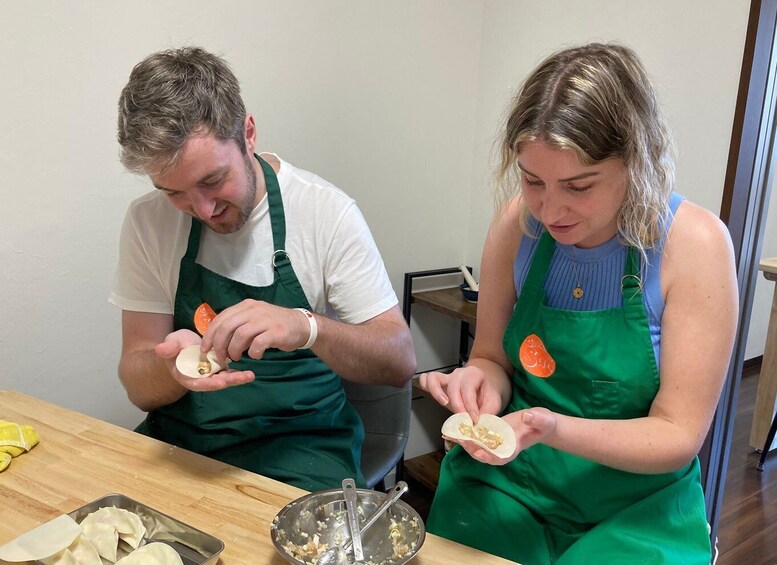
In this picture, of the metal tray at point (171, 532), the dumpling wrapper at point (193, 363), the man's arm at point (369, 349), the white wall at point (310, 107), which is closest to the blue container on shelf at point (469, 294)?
the white wall at point (310, 107)

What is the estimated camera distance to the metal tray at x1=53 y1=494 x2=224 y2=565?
826 mm

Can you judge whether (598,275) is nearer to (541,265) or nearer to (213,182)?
(541,265)

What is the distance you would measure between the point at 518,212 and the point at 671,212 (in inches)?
10.8

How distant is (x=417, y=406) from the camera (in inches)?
102

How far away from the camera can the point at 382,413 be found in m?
1.56

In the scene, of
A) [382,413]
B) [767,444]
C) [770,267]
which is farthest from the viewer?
[767,444]

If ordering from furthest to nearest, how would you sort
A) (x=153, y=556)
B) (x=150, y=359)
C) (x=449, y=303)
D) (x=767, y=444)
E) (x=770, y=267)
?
(x=767, y=444), (x=770, y=267), (x=449, y=303), (x=150, y=359), (x=153, y=556)

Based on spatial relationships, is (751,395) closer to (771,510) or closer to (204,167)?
(771,510)

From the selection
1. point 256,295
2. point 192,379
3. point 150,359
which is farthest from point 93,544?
point 256,295

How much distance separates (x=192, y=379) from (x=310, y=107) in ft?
4.01

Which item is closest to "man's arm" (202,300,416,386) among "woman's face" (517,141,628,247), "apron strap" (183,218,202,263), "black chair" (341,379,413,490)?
"black chair" (341,379,413,490)

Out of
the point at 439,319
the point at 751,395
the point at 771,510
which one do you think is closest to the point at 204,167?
the point at 439,319

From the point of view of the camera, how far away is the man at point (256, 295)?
1.23m

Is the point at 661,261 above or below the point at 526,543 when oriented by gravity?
above
